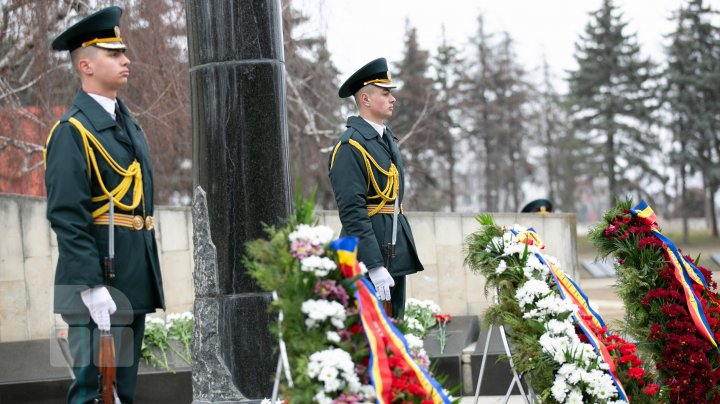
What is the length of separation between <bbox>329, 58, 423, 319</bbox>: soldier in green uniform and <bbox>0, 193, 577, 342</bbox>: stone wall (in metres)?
1.34

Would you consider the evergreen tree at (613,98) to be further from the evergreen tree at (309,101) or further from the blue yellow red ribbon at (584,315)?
the blue yellow red ribbon at (584,315)

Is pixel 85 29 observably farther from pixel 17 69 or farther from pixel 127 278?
pixel 17 69

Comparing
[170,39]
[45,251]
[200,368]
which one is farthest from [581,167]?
[200,368]

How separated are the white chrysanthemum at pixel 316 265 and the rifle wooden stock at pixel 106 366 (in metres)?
0.83

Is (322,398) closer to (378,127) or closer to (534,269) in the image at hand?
(534,269)

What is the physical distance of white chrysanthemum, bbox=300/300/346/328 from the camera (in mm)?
3555

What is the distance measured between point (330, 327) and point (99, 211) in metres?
1.10

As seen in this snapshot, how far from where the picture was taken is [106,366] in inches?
151

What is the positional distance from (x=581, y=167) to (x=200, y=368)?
45324 mm

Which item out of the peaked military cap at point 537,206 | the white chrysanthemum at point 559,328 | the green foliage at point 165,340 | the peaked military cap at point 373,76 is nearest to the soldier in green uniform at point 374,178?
the peaked military cap at point 373,76

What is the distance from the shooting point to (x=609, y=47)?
42.9 m

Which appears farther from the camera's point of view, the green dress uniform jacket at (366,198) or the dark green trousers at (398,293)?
the dark green trousers at (398,293)

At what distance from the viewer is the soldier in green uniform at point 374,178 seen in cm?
538

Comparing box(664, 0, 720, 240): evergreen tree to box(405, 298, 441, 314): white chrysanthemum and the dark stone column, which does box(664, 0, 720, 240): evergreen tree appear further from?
the dark stone column
